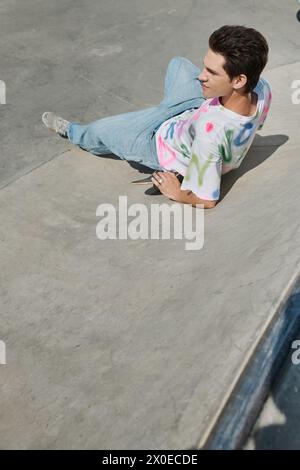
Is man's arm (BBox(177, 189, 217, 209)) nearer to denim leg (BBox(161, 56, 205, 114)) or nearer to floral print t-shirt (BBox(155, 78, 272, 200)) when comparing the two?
floral print t-shirt (BBox(155, 78, 272, 200))

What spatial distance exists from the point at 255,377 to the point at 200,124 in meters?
1.75

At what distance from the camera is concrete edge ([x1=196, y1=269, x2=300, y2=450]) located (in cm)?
204

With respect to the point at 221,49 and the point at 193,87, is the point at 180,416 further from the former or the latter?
the point at 193,87

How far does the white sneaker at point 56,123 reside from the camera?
4773 millimetres

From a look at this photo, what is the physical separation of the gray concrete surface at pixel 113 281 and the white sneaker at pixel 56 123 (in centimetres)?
11

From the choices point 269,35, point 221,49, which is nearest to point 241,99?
point 221,49

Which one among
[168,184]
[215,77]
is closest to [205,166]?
[168,184]

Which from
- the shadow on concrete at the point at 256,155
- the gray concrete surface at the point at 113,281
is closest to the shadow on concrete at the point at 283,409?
the gray concrete surface at the point at 113,281

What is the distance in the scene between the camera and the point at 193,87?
428 centimetres

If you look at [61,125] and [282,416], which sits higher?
[282,416]

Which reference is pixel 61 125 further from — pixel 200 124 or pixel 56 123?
pixel 200 124

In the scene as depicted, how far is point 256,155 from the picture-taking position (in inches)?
171

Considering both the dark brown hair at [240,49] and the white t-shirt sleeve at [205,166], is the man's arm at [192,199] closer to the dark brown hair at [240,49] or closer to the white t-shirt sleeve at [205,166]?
the white t-shirt sleeve at [205,166]
